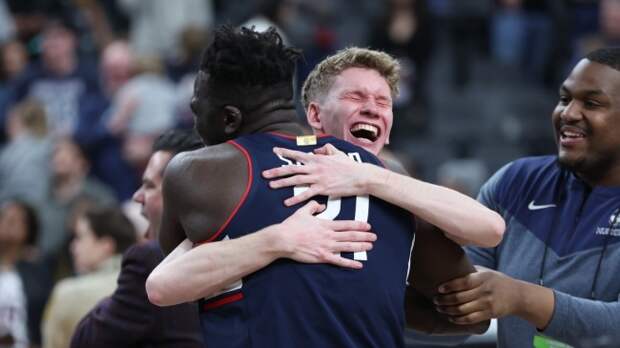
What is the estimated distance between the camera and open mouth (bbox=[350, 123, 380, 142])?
391cm

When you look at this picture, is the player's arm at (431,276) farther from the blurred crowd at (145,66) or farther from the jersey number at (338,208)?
the blurred crowd at (145,66)

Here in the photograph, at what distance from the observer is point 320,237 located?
343cm

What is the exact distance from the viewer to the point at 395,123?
10.9m

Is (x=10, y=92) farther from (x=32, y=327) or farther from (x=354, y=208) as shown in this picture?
(x=354, y=208)

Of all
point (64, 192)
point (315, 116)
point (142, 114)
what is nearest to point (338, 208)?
point (315, 116)

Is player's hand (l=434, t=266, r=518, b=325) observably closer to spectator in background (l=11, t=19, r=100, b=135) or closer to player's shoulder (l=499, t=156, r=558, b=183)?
player's shoulder (l=499, t=156, r=558, b=183)

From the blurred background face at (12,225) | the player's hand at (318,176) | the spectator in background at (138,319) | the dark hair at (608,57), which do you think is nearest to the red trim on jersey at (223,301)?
the player's hand at (318,176)

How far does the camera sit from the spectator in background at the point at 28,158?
9.94 metres

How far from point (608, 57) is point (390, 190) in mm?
1173

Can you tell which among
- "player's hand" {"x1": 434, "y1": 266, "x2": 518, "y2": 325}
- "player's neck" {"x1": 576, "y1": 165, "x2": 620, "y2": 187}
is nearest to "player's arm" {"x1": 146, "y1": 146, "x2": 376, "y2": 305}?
"player's hand" {"x1": 434, "y1": 266, "x2": 518, "y2": 325}

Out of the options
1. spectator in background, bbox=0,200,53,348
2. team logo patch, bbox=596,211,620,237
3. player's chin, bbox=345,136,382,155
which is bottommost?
spectator in background, bbox=0,200,53,348

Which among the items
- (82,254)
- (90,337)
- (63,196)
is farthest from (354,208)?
(63,196)

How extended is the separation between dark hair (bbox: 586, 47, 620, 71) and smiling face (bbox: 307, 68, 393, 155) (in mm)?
794

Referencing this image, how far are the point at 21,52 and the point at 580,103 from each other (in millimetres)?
8872
